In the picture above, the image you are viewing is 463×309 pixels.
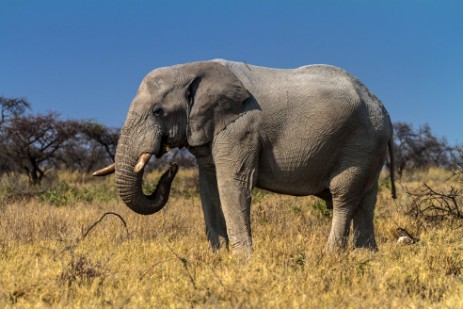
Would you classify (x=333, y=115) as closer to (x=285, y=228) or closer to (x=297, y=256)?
(x=297, y=256)

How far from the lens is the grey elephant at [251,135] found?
4.97 metres

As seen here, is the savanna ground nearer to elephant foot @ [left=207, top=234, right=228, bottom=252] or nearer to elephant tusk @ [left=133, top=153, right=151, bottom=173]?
elephant foot @ [left=207, top=234, right=228, bottom=252]

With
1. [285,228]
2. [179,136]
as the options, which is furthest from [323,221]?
[179,136]

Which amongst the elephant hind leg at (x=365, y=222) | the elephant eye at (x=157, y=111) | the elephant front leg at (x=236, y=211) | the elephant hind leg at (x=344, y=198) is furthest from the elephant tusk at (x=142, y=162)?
the elephant hind leg at (x=365, y=222)

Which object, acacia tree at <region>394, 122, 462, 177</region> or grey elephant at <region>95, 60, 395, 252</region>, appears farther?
acacia tree at <region>394, 122, 462, 177</region>

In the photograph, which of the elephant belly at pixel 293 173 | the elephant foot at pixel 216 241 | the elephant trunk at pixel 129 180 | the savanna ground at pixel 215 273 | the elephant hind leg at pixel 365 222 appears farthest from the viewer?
the elephant hind leg at pixel 365 222

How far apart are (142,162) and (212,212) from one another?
1028mm

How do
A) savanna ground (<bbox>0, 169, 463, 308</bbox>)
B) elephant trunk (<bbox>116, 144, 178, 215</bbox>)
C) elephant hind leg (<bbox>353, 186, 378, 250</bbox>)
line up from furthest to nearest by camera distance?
elephant hind leg (<bbox>353, 186, 378, 250</bbox>), elephant trunk (<bbox>116, 144, 178, 215</bbox>), savanna ground (<bbox>0, 169, 463, 308</bbox>)

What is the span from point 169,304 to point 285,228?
11.6ft

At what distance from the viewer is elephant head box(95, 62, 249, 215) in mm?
4988

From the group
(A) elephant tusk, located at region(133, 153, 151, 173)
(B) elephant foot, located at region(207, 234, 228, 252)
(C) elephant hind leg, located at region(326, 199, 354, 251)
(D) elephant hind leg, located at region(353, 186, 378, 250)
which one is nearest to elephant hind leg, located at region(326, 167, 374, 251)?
(C) elephant hind leg, located at region(326, 199, 354, 251)

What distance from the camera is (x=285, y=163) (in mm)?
5156

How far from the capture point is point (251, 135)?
4.98 m

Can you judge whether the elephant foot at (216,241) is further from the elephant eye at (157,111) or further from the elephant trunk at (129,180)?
the elephant eye at (157,111)
